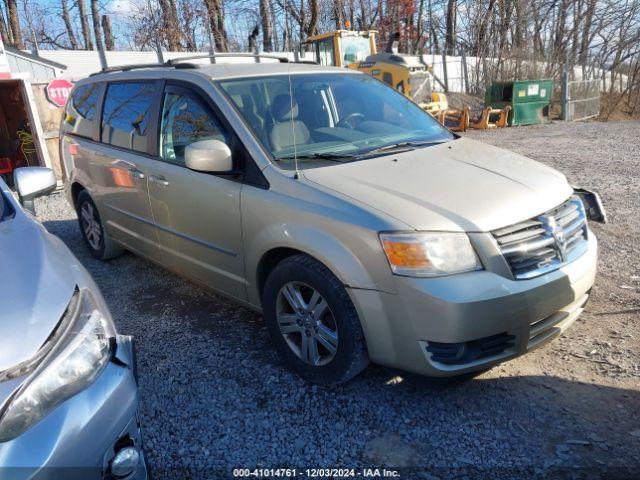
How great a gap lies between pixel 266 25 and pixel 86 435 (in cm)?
3021

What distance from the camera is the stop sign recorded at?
945 cm

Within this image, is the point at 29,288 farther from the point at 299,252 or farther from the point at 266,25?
the point at 266,25

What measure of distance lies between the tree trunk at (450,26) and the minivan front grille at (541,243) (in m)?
31.3

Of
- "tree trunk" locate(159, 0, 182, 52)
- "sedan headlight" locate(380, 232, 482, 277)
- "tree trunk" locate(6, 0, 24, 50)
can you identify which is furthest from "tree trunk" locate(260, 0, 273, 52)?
"sedan headlight" locate(380, 232, 482, 277)

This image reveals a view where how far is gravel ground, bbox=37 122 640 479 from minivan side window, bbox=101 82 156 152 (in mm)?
1442

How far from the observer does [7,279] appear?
1.84 m

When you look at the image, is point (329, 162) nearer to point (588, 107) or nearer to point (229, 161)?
point (229, 161)

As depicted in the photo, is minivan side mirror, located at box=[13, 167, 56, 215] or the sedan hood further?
minivan side mirror, located at box=[13, 167, 56, 215]

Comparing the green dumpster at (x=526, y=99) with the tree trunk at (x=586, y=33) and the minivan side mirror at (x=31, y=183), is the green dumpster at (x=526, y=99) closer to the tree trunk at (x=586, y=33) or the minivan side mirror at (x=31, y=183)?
the tree trunk at (x=586, y=33)

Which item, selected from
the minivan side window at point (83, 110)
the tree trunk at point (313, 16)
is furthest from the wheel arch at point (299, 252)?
the tree trunk at point (313, 16)

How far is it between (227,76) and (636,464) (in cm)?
322

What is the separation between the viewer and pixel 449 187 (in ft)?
9.19

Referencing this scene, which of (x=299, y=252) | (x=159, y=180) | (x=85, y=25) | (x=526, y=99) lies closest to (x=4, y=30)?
(x=85, y=25)

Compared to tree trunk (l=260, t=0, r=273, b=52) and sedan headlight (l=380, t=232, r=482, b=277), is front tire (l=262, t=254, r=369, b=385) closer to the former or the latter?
sedan headlight (l=380, t=232, r=482, b=277)
